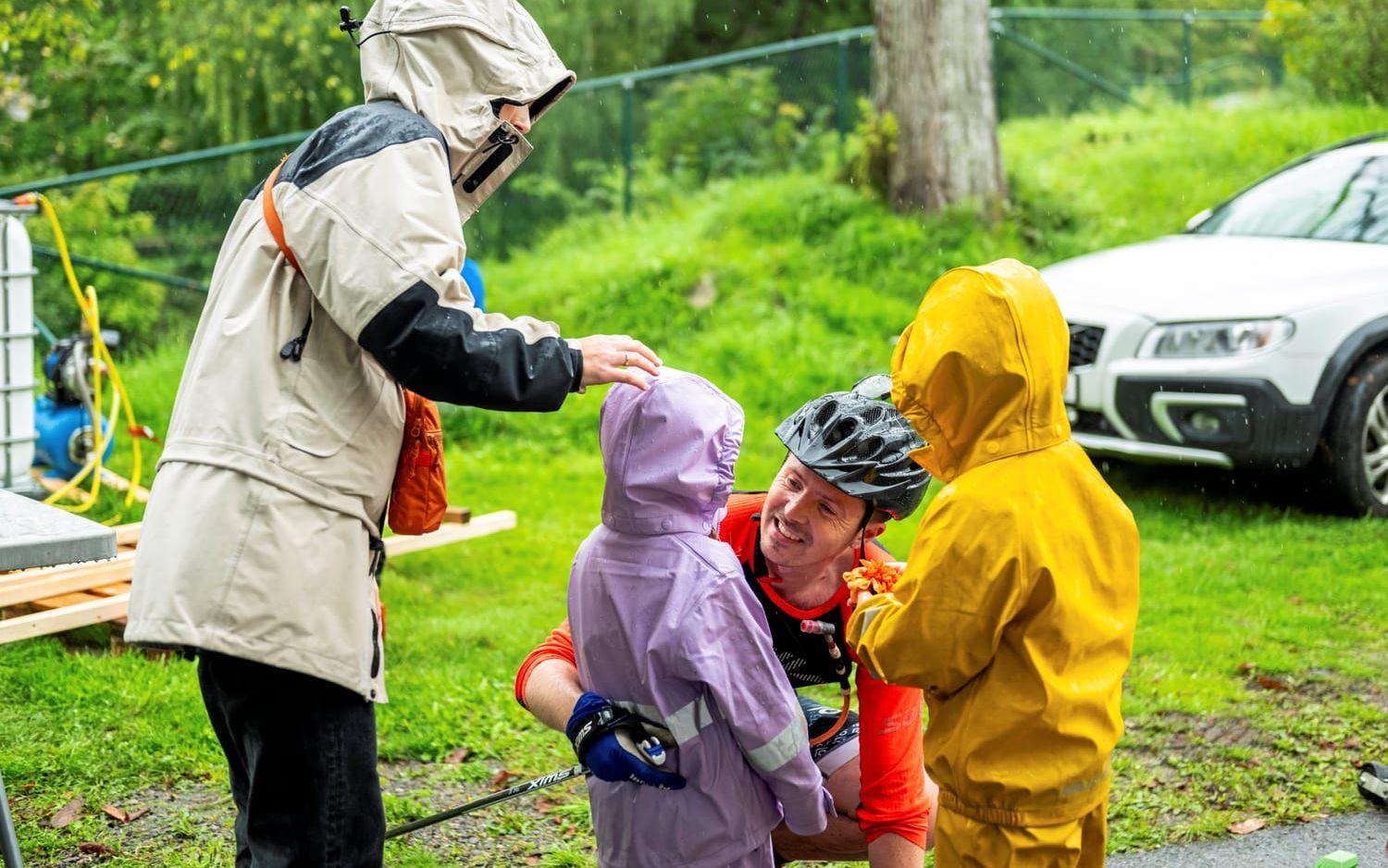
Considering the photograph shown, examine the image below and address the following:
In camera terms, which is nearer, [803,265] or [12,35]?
[803,265]

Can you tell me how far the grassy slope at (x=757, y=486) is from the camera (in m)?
4.58

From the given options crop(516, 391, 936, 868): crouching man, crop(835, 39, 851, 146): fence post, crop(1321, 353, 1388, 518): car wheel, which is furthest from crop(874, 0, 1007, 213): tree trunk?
crop(516, 391, 936, 868): crouching man

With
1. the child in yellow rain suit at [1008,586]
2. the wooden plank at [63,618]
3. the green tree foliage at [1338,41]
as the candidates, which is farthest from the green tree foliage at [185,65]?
the child in yellow rain suit at [1008,586]

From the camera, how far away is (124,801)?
14.3 ft

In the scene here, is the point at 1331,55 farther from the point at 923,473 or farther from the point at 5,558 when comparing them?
the point at 5,558

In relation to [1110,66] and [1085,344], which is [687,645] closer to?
[1085,344]

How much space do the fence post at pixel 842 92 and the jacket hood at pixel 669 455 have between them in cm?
1111

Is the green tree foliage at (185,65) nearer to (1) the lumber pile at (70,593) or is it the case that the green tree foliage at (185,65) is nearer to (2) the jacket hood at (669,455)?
(1) the lumber pile at (70,593)

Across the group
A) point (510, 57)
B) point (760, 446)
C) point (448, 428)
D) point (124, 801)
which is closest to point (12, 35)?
A: point (448, 428)

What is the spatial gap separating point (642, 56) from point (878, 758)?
592 inches

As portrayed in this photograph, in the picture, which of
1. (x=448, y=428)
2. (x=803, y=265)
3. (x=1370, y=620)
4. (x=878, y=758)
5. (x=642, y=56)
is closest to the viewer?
(x=878, y=758)

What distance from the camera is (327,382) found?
2617 millimetres

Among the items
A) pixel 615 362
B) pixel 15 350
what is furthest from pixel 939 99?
pixel 615 362

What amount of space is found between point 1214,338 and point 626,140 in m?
7.53
